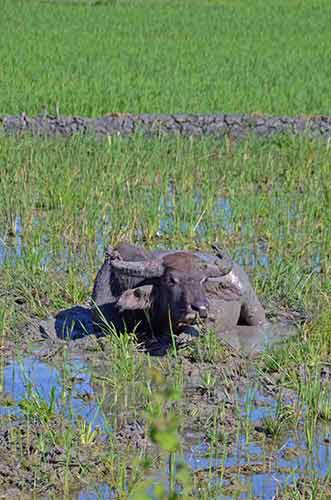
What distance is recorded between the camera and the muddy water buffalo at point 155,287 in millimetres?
5500

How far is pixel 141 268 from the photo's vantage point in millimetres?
5789

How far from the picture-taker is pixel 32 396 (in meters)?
4.54

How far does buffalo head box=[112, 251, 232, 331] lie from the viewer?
5484 millimetres

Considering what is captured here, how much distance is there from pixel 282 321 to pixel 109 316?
930 mm

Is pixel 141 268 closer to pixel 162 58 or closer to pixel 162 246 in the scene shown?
pixel 162 246

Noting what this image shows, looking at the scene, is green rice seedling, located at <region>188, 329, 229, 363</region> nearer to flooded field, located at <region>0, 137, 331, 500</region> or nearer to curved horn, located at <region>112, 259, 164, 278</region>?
flooded field, located at <region>0, 137, 331, 500</region>

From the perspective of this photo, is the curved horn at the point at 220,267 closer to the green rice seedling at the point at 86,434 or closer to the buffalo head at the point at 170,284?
the buffalo head at the point at 170,284

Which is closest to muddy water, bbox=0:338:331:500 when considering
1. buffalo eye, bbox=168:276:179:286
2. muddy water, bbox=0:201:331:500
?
muddy water, bbox=0:201:331:500

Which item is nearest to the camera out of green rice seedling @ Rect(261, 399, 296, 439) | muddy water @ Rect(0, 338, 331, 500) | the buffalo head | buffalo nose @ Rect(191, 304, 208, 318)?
muddy water @ Rect(0, 338, 331, 500)

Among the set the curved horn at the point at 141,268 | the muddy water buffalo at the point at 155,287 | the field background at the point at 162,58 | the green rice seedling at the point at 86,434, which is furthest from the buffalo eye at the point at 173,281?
the field background at the point at 162,58

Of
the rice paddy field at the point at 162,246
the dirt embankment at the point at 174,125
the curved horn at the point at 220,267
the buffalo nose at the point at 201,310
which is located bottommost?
the dirt embankment at the point at 174,125

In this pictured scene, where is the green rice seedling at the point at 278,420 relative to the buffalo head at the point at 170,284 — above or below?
below

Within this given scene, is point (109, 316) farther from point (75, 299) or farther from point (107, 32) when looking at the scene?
point (107, 32)

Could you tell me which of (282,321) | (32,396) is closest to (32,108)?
(282,321)
